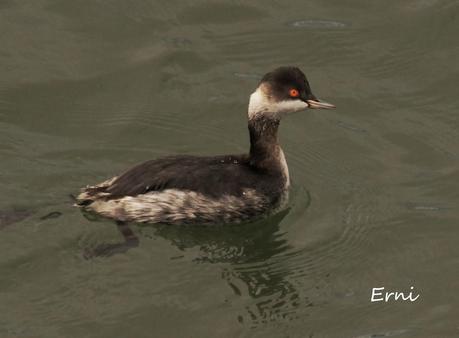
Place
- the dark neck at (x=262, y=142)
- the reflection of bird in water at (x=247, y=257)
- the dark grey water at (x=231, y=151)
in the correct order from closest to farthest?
the dark grey water at (x=231, y=151), the reflection of bird in water at (x=247, y=257), the dark neck at (x=262, y=142)

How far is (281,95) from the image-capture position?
405 inches

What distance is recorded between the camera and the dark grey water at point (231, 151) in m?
8.86

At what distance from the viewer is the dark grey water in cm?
886

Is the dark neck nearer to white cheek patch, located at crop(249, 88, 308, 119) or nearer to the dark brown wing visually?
white cheek patch, located at crop(249, 88, 308, 119)

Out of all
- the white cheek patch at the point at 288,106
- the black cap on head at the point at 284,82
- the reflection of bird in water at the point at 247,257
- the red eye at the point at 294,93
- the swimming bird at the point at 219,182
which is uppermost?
the black cap on head at the point at 284,82

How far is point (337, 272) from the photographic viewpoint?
951cm

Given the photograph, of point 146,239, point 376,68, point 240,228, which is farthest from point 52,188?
point 376,68

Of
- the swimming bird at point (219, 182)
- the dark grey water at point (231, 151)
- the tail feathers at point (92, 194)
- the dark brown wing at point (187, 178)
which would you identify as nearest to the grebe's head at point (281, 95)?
the swimming bird at point (219, 182)

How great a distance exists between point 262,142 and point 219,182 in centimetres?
74

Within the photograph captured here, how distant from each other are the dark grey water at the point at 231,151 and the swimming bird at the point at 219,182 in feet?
0.58

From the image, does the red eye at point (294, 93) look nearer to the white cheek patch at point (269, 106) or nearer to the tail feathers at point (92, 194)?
the white cheek patch at point (269, 106)

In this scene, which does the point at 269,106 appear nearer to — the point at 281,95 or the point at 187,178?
the point at 281,95

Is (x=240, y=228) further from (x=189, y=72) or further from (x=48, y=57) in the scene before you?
(x=48, y=57)

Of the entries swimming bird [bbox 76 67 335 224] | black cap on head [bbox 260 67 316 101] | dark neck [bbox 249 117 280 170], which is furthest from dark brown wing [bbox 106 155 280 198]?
black cap on head [bbox 260 67 316 101]
